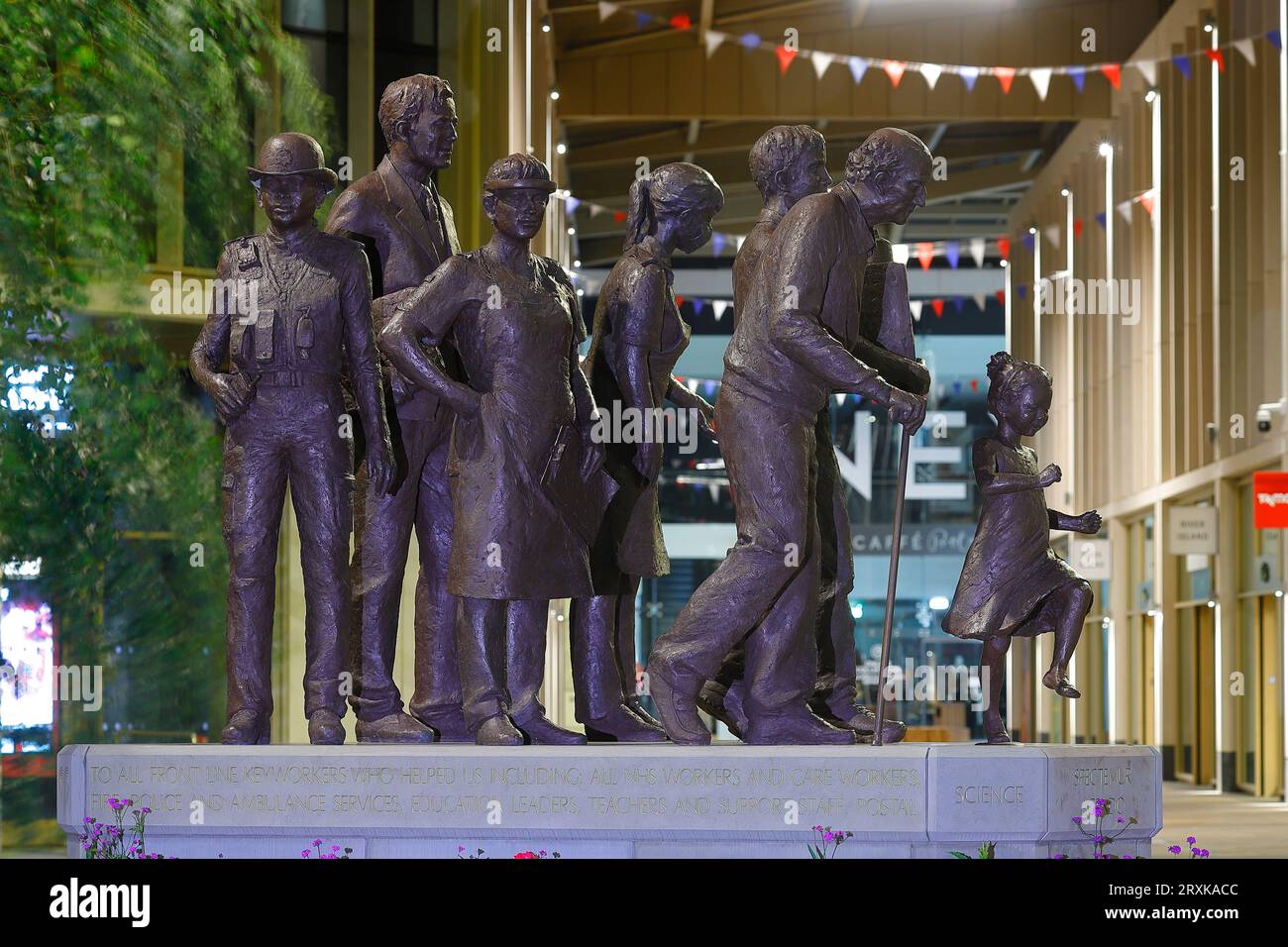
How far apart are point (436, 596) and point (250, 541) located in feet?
2.68

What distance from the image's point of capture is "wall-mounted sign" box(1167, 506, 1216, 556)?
21609 millimetres

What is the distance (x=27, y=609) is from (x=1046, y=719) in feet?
75.6

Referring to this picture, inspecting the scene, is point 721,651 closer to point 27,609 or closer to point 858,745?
point 858,745

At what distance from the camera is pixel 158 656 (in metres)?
13.0

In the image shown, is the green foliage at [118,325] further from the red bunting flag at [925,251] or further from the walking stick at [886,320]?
the red bunting flag at [925,251]

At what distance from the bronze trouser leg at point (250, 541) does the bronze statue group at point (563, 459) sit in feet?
0.04


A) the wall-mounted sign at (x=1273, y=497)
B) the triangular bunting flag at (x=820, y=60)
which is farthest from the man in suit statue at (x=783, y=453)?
the triangular bunting flag at (x=820, y=60)

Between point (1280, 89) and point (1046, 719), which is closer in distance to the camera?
point (1280, 89)

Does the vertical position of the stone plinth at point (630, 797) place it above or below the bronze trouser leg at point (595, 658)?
below

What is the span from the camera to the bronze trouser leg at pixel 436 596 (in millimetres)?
7930

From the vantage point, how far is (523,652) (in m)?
7.49

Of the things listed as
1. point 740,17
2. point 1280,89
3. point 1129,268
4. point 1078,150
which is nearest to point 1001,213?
point 1078,150

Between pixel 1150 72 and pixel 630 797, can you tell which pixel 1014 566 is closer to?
pixel 630 797

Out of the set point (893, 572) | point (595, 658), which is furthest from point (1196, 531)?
→ point (893, 572)
